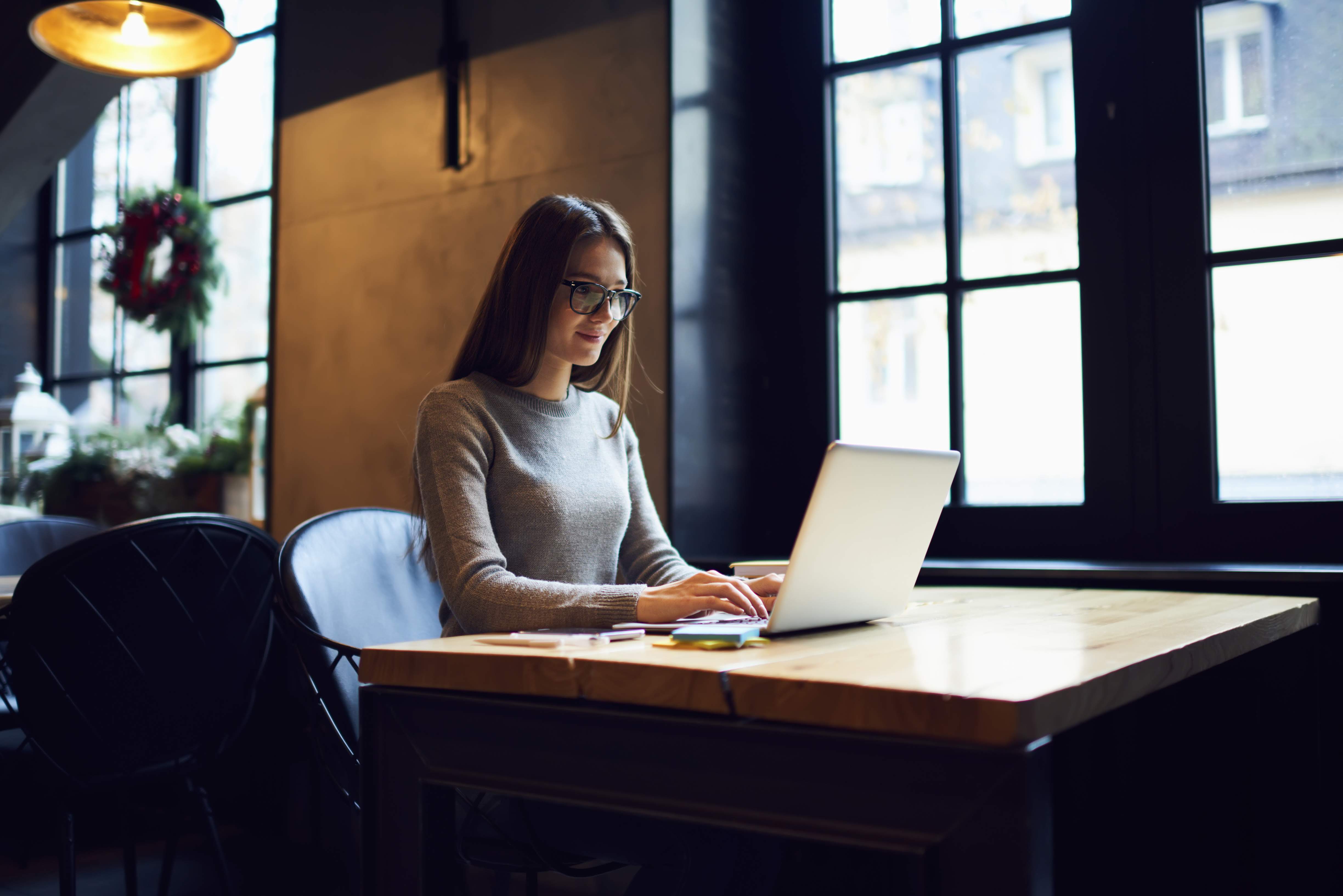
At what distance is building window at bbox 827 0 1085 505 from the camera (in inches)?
94.1

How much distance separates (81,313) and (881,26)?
3.76 metres

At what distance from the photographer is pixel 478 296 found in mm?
2908

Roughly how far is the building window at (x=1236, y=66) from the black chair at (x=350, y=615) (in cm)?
182

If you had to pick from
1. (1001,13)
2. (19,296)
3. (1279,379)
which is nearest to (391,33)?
(1001,13)

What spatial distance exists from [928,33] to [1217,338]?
3.25ft

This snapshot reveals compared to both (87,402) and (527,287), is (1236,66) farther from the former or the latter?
(87,402)

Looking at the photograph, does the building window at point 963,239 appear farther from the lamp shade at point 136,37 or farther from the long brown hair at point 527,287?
the lamp shade at point 136,37

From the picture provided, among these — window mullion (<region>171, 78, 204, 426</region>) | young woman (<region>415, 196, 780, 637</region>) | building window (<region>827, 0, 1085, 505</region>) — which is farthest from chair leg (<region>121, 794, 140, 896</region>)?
window mullion (<region>171, 78, 204, 426</region>)

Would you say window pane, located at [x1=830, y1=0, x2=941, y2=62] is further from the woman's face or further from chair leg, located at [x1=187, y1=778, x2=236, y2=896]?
chair leg, located at [x1=187, y1=778, x2=236, y2=896]

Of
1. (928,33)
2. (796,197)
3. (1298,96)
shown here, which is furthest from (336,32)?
(1298,96)

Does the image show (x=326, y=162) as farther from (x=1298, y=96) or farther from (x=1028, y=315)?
(x=1298, y=96)

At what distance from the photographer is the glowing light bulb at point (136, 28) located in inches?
104

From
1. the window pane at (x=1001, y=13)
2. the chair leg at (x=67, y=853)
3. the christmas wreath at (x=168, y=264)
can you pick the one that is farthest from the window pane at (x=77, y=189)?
the window pane at (x=1001, y=13)

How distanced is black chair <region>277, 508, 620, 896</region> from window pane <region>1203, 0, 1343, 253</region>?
68.1 inches
